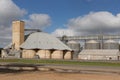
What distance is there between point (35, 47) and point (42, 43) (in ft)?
9.76

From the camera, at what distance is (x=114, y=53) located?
347 ft

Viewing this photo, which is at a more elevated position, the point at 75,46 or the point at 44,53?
the point at 75,46

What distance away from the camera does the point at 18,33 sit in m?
101

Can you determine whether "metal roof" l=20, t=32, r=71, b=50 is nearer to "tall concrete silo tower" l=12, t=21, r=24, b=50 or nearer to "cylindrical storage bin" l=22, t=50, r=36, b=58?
"cylindrical storage bin" l=22, t=50, r=36, b=58

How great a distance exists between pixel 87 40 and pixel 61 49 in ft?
109

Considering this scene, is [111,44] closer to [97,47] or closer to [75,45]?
[97,47]

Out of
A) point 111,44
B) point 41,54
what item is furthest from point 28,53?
point 111,44

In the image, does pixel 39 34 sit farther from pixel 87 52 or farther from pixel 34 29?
pixel 87 52

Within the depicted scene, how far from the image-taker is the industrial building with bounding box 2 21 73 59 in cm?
9669

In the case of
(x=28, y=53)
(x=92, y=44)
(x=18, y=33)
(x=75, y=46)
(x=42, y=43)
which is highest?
(x=18, y=33)

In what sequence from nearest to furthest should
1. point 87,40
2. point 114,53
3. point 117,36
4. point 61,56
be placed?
point 61,56 < point 114,53 < point 117,36 < point 87,40

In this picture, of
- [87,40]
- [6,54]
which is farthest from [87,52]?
[6,54]

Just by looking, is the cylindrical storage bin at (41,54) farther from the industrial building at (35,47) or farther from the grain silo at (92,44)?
the grain silo at (92,44)

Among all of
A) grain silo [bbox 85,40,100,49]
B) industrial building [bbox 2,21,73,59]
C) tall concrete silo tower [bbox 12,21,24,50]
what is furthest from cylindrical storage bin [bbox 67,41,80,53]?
tall concrete silo tower [bbox 12,21,24,50]
